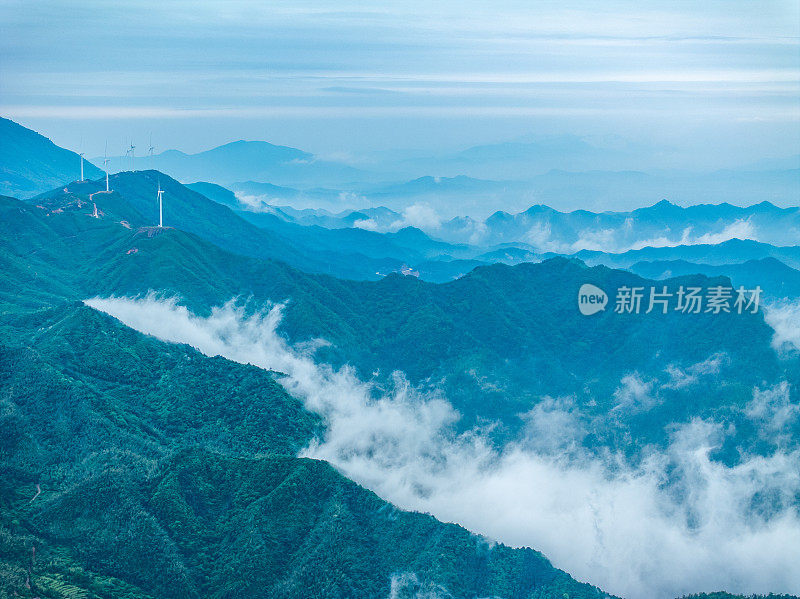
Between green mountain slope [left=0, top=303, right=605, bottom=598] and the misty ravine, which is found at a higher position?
the misty ravine

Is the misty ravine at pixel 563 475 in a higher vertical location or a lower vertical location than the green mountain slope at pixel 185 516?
higher

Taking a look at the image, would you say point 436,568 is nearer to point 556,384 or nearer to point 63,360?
point 63,360

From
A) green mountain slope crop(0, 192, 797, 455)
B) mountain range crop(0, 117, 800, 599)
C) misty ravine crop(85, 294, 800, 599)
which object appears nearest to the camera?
mountain range crop(0, 117, 800, 599)
